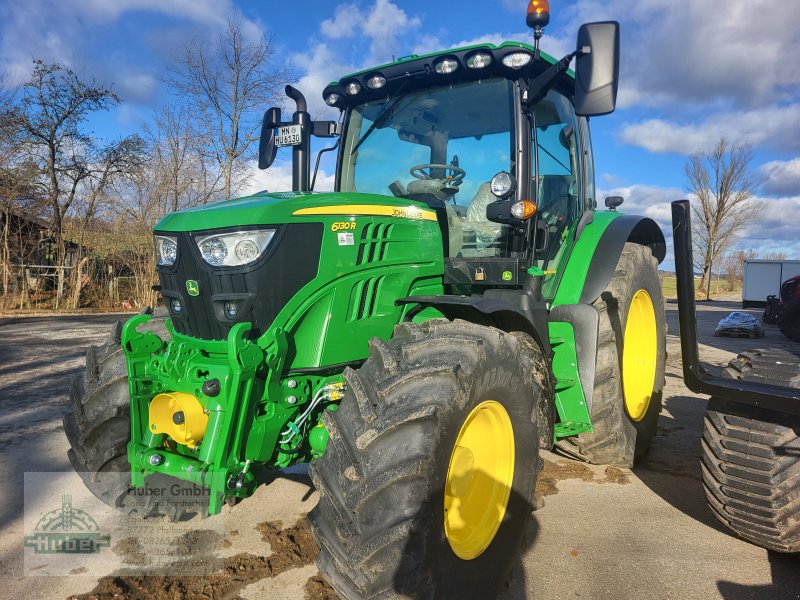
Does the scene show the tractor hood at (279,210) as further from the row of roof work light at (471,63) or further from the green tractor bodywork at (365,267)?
the row of roof work light at (471,63)

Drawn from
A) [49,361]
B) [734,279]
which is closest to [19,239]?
[49,361]

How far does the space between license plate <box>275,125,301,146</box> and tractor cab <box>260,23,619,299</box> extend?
0.05 ft

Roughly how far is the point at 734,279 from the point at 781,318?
40.8 m

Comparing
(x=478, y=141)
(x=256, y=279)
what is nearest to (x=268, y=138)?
(x=478, y=141)

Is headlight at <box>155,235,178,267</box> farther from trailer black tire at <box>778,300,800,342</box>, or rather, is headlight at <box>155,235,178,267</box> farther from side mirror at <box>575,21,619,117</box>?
trailer black tire at <box>778,300,800,342</box>

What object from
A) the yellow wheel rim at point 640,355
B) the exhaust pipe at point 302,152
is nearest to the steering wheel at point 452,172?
the exhaust pipe at point 302,152

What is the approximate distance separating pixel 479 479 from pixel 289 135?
2.42 meters

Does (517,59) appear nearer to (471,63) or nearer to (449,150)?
(471,63)

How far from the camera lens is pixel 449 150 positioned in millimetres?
3518

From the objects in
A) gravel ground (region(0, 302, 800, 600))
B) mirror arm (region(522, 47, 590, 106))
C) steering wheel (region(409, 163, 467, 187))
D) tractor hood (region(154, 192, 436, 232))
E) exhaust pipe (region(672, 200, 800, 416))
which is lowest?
gravel ground (region(0, 302, 800, 600))

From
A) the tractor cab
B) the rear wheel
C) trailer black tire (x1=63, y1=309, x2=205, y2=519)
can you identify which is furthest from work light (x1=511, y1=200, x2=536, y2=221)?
trailer black tire (x1=63, y1=309, x2=205, y2=519)

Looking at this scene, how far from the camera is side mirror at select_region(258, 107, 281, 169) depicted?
3789 millimetres

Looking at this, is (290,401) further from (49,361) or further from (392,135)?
(49,361)

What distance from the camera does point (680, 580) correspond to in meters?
2.64
